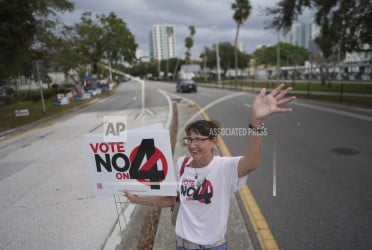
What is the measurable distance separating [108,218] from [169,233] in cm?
105

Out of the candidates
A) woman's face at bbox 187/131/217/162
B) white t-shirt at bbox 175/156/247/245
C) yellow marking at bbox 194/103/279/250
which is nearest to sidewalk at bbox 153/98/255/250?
yellow marking at bbox 194/103/279/250

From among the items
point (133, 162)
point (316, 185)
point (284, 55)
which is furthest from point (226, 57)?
point (133, 162)

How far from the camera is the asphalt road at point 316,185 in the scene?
359 centimetres

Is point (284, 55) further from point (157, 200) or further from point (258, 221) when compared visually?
point (157, 200)

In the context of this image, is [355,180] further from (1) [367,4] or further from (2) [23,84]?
(2) [23,84]

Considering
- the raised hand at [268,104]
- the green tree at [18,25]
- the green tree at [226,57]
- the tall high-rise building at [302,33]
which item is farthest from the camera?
the green tree at [226,57]

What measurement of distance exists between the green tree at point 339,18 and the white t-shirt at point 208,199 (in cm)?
1513

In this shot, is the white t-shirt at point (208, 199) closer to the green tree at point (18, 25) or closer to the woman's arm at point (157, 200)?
the woman's arm at point (157, 200)

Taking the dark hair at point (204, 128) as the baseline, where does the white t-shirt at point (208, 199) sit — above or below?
below

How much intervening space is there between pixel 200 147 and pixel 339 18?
54.2ft

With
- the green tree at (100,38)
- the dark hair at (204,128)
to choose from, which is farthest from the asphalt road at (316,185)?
the green tree at (100,38)

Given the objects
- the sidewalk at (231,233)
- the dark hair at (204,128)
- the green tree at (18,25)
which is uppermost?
the green tree at (18,25)

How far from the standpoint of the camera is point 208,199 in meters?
2.22

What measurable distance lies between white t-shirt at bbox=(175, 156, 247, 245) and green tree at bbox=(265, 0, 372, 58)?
1513cm
